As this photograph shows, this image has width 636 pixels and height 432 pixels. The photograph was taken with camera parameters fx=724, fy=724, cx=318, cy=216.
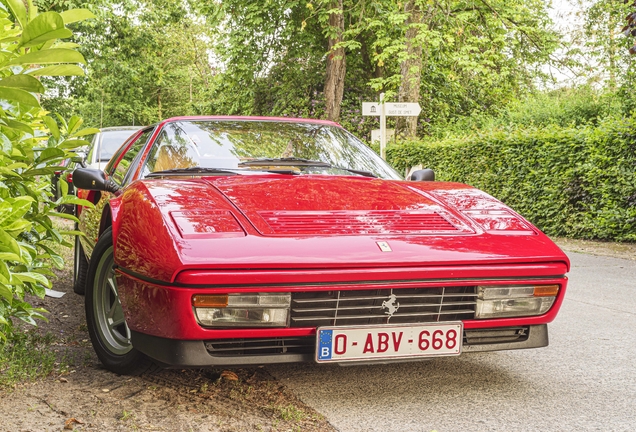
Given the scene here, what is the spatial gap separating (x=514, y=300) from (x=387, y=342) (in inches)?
25.6

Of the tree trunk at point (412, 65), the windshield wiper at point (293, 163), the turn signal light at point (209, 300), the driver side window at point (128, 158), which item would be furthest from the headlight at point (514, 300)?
the tree trunk at point (412, 65)

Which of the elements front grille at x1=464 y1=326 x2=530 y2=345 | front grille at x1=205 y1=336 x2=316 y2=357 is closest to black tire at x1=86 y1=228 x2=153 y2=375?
front grille at x1=205 y1=336 x2=316 y2=357

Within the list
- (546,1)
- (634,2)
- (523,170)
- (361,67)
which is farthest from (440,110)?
(634,2)

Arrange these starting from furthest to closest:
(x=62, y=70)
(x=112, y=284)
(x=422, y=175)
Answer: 1. (x=422, y=175)
2. (x=112, y=284)
3. (x=62, y=70)

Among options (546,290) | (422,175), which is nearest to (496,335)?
(546,290)

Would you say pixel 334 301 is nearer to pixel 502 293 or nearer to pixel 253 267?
pixel 253 267

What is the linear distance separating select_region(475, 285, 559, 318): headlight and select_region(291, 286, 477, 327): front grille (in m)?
0.05

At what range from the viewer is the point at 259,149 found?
423 cm

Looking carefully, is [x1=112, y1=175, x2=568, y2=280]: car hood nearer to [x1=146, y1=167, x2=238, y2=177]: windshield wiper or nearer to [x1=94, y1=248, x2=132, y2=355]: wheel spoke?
[x1=146, y1=167, x2=238, y2=177]: windshield wiper

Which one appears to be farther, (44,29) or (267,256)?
(267,256)

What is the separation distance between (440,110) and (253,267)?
22012 mm

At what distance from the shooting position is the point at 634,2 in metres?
8.32

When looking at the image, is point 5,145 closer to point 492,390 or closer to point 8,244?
point 8,244

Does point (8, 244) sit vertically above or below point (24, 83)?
below
